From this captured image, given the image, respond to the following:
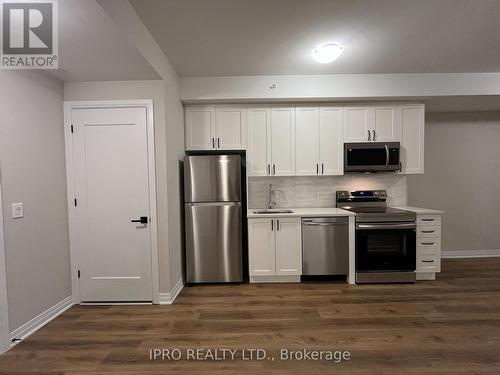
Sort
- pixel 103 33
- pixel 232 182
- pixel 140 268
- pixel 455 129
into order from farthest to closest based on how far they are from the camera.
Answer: pixel 455 129 → pixel 232 182 → pixel 140 268 → pixel 103 33

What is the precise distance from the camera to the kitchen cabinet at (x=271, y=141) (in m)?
Result: 3.55

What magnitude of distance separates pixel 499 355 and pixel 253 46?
3.36 meters

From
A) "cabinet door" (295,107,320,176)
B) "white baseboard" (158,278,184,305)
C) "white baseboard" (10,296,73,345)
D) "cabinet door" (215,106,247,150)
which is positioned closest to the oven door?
"cabinet door" (295,107,320,176)

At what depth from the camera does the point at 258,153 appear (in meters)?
3.58

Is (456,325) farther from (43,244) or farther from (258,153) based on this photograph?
(43,244)

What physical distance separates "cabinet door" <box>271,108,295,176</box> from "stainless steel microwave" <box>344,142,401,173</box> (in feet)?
2.57

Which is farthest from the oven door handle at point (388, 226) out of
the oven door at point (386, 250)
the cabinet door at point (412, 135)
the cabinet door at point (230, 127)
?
the cabinet door at point (230, 127)

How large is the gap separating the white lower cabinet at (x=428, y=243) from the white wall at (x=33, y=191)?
13.9 feet

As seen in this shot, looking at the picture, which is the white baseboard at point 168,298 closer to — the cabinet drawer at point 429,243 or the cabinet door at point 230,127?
the cabinet door at point 230,127

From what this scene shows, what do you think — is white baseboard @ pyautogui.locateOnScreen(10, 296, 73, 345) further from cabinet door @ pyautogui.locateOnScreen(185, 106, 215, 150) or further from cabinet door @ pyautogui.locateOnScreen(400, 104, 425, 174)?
cabinet door @ pyautogui.locateOnScreen(400, 104, 425, 174)

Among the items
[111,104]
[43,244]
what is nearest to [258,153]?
[111,104]

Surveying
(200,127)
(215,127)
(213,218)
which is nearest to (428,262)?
(213,218)

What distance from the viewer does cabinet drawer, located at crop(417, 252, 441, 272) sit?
3277 millimetres

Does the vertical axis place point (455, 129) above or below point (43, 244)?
above
